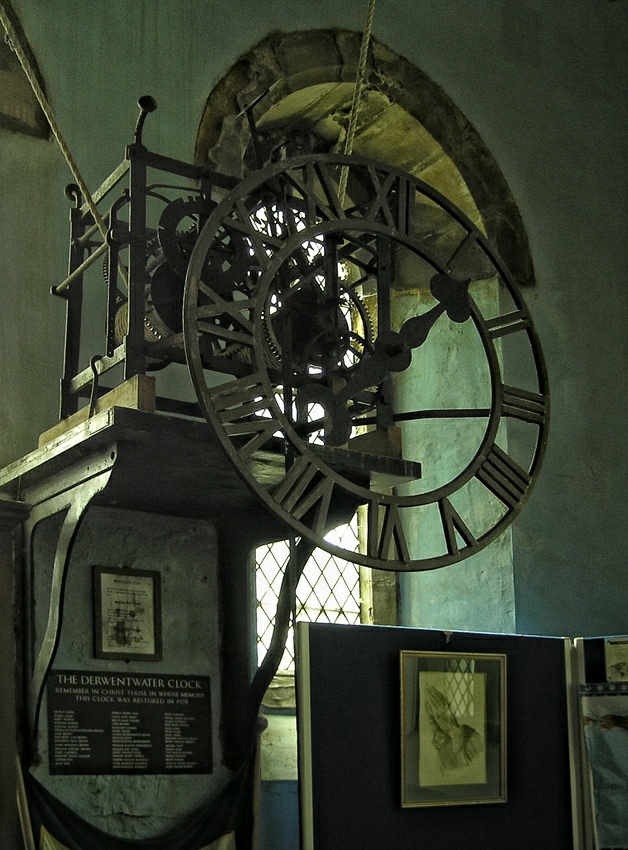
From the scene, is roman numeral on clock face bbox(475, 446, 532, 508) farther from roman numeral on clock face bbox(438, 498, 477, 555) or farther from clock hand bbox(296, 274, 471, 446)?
clock hand bbox(296, 274, 471, 446)

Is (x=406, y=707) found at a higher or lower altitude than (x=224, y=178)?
lower

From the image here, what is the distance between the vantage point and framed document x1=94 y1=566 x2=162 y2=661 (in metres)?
3.18

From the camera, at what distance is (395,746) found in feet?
11.3

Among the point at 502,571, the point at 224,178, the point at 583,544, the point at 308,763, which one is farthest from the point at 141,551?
the point at 583,544

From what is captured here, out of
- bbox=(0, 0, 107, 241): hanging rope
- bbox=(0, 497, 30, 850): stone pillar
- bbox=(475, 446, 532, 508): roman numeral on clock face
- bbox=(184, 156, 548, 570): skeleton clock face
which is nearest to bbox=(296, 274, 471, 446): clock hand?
bbox=(184, 156, 548, 570): skeleton clock face

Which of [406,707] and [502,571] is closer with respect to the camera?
[406,707]

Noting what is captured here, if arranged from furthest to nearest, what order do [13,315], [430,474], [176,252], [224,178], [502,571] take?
1. [430,474]
2. [502,571]
3. [13,315]
4. [224,178]
5. [176,252]

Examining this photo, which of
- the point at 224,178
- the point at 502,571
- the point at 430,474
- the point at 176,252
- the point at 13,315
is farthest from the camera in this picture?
the point at 430,474

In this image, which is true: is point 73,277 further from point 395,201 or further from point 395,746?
point 395,746

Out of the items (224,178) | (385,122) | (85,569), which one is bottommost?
(85,569)

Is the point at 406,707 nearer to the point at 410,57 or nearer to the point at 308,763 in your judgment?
the point at 308,763

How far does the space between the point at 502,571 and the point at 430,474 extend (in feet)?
1.75

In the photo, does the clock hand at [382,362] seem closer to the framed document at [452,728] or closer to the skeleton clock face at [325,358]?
the skeleton clock face at [325,358]

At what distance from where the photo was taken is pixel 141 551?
3.30 m
